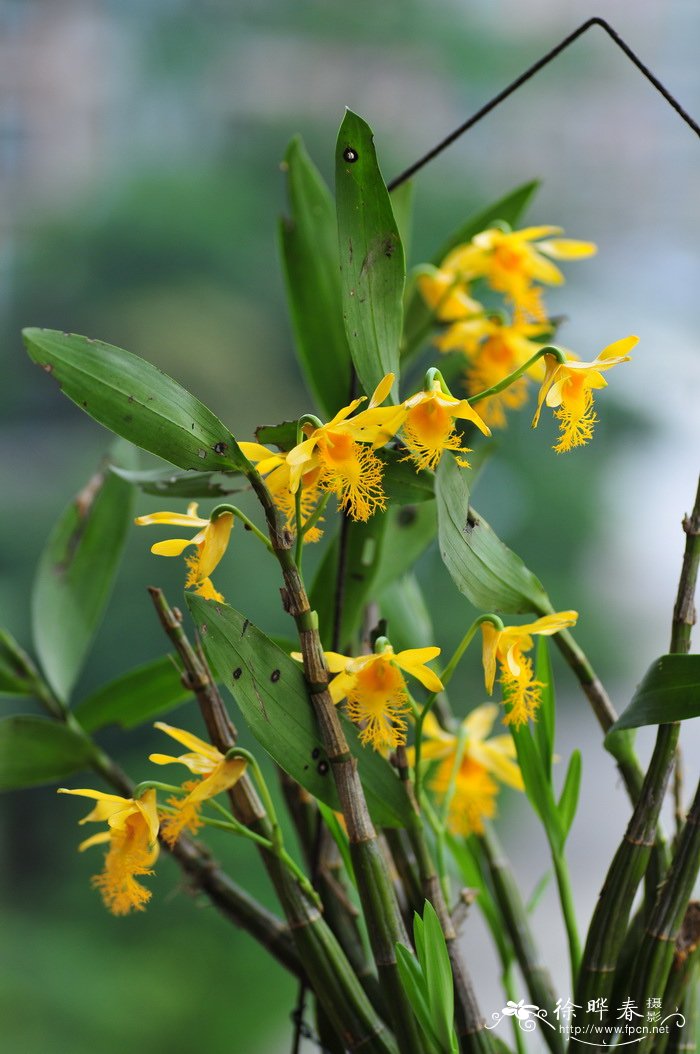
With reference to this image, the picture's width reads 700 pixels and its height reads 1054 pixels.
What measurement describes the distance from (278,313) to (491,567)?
1.25 meters

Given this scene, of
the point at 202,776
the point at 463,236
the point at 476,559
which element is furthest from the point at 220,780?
the point at 463,236

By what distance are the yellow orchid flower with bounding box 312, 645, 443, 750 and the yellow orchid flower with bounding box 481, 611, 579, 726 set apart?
2 cm

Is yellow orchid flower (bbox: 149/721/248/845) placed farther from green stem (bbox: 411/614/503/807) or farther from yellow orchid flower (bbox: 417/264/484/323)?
yellow orchid flower (bbox: 417/264/484/323)

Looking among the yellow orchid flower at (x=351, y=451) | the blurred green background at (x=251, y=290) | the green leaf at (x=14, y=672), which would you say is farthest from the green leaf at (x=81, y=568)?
the blurred green background at (x=251, y=290)

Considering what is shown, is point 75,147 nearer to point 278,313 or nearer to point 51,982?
point 278,313

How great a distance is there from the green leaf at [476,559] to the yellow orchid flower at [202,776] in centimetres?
11

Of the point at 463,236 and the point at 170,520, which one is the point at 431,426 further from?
the point at 463,236

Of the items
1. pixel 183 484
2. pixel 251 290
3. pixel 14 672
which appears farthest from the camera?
pixel 251 290

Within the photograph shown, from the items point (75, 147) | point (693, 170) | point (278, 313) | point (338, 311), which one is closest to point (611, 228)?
point (693, 170)

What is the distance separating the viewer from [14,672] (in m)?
0.52

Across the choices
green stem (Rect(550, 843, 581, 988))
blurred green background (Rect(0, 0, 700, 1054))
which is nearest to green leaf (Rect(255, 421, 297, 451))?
green stem (Rect(550, 843, 581, 988))

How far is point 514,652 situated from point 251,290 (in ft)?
4.15

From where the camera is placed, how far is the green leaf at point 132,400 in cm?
34

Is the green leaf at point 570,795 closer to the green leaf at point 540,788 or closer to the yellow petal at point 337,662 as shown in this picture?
the green leaf at point 540,788
